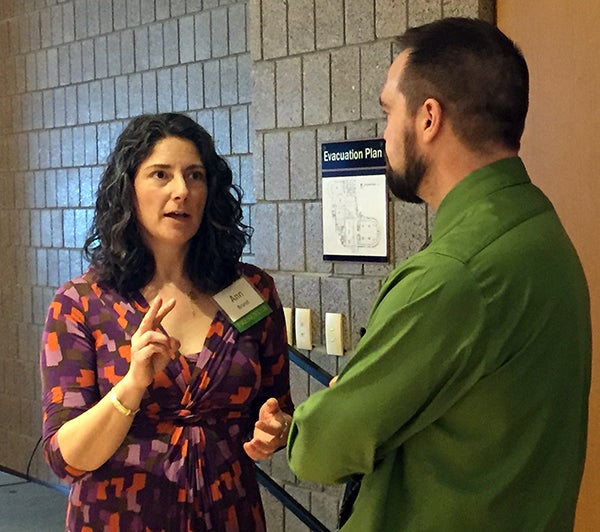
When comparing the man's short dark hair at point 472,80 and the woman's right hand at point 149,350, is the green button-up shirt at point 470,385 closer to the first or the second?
the man's short dark hair at point 472,80

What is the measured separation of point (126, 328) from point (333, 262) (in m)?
1.05

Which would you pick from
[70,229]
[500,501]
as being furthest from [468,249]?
[70,229]

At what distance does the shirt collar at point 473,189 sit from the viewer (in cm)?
126

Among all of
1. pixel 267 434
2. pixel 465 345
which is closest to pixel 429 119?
pixel 465 345

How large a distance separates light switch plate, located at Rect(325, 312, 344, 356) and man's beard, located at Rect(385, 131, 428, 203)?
4.23 feet

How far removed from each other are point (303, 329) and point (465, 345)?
1587mm

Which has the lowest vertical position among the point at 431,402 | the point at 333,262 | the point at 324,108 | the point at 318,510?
the point at 318,510

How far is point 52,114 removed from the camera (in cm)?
450

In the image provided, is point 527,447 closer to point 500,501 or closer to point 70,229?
point 500,501

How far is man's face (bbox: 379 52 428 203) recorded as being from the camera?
1308 millimetres

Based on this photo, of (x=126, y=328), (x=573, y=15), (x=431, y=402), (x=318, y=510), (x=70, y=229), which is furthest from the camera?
(x=70, y=229)

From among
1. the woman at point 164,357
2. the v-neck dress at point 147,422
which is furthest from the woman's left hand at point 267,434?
the v-neck dress at point 147,422

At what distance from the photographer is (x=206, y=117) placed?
363 cm

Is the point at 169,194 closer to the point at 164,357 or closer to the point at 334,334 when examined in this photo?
the point at 164,357
